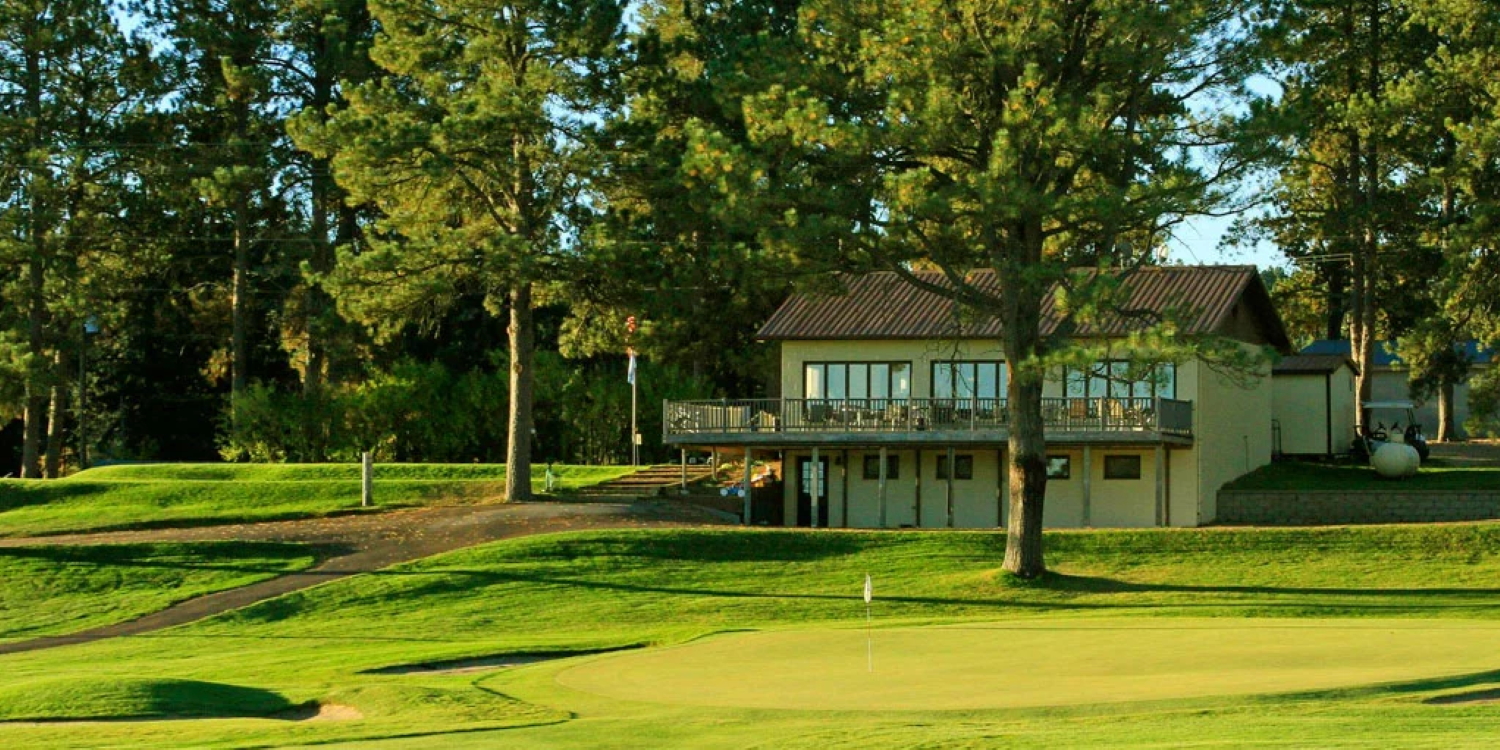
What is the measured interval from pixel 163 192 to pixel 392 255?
16.8 meters

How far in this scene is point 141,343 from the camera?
7088 centimetres

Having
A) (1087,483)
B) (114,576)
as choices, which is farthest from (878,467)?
(114,576)

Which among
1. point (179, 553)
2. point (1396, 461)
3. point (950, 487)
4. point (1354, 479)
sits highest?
point (1396, 461)

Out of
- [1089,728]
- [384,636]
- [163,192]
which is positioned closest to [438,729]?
[1089,728]

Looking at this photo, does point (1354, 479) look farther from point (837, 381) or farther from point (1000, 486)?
point (837, 381)

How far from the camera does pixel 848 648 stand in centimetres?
2442

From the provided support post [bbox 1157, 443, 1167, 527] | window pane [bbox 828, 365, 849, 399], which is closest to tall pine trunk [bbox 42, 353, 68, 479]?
window pane [bbox 828, 365, 849, 399]

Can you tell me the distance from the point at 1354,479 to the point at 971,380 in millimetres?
9785

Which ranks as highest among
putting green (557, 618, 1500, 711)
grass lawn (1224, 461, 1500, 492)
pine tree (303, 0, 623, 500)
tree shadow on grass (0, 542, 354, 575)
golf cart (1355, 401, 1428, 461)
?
pine tree (303, 0, 623, 500)

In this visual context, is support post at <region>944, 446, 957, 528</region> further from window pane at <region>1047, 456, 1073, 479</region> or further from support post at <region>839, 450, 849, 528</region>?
support post at <region>839, 450, 849, 528</region>

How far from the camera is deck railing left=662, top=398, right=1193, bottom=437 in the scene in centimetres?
4406

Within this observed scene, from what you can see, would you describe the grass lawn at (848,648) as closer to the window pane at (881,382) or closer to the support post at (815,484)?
the support post at (815,484)

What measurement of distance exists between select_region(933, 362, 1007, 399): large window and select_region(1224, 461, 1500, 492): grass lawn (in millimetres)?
6174

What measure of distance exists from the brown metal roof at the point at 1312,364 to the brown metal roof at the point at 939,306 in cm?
141
